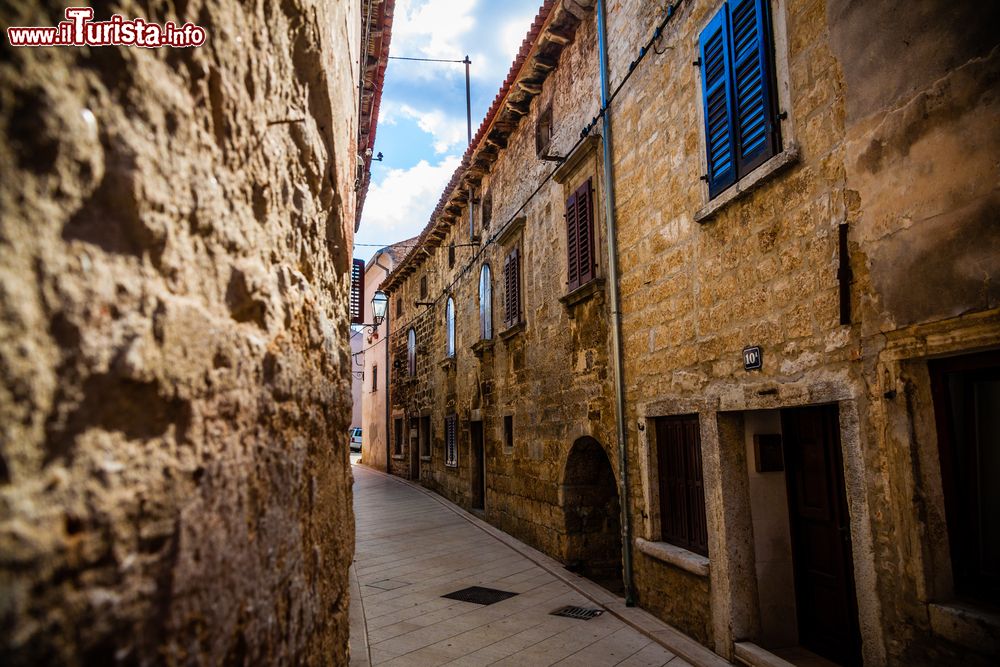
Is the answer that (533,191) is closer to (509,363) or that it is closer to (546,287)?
(546,287)

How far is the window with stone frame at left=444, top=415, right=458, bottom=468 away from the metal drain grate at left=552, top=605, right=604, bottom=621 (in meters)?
8.05

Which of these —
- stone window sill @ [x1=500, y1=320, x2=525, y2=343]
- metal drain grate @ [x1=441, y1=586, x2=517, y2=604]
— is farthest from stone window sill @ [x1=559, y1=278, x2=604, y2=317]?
metal drain grate @ [x1=441, y1=586, x2=517, y2=604]

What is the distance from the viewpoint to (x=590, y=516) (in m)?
8.19

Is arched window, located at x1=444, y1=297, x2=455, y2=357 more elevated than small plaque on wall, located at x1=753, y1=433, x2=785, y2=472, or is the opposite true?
arched window, located at x1=444, y1=297, x2=455, y2=357

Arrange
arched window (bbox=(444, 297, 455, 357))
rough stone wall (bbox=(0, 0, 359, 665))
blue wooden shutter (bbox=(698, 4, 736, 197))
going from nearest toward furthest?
rough stone wall (bbox=(0, 0, 359, 665)) < blue wooden shutter (bbox=(698, 4, 736, 197)) < arched window (bbox=(444, 297, 455, 357))

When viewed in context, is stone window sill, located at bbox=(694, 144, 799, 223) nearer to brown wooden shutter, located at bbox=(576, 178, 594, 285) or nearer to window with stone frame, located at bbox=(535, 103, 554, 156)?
brown wooden shutter, located at bbox=(576, 178, 594, 285)

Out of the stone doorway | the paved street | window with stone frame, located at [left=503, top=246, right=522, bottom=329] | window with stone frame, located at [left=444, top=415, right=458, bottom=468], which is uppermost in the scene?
window with stone frame, located at [left=503, top=246, right=522, bottom=329]

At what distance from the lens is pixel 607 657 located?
16.2 ft

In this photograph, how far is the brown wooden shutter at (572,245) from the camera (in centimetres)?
→ 779

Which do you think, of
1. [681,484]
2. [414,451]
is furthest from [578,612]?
[414,451]

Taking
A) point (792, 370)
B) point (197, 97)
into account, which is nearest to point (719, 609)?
point (792, 370)

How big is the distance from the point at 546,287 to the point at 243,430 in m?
7.97

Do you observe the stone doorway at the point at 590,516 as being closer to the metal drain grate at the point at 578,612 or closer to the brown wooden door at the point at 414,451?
the metal drain grate at the point at 578,612

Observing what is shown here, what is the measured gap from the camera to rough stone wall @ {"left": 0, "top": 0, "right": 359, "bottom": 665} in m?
0.64
